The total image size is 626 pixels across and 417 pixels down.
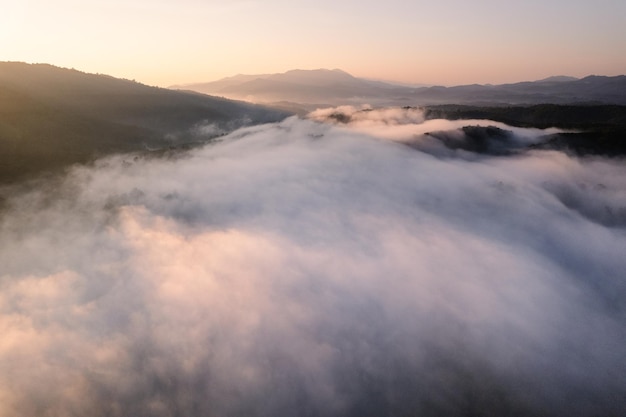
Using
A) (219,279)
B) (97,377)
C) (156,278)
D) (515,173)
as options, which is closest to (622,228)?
(515,173)

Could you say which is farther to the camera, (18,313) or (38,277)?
(38,277)

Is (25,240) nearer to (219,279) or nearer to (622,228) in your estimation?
(219,279)

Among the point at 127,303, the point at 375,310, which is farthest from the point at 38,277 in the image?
the point at 375,310

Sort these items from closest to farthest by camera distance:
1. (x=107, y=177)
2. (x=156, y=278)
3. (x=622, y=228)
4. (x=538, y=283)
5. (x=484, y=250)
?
(x=156, y=278), (x=538, y=283), (x=484, y=250), (x=107, y=177), (x=622, y=228)

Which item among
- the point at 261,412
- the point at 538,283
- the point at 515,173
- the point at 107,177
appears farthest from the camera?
the point at 515,173

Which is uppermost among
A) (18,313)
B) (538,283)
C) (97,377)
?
(18,313)

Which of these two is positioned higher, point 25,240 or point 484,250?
point 25,240

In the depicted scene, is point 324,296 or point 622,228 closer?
point 324,296

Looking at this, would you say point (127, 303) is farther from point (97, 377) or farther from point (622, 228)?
point (622, 228)

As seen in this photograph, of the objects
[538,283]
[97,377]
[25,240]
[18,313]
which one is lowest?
[538,283]
